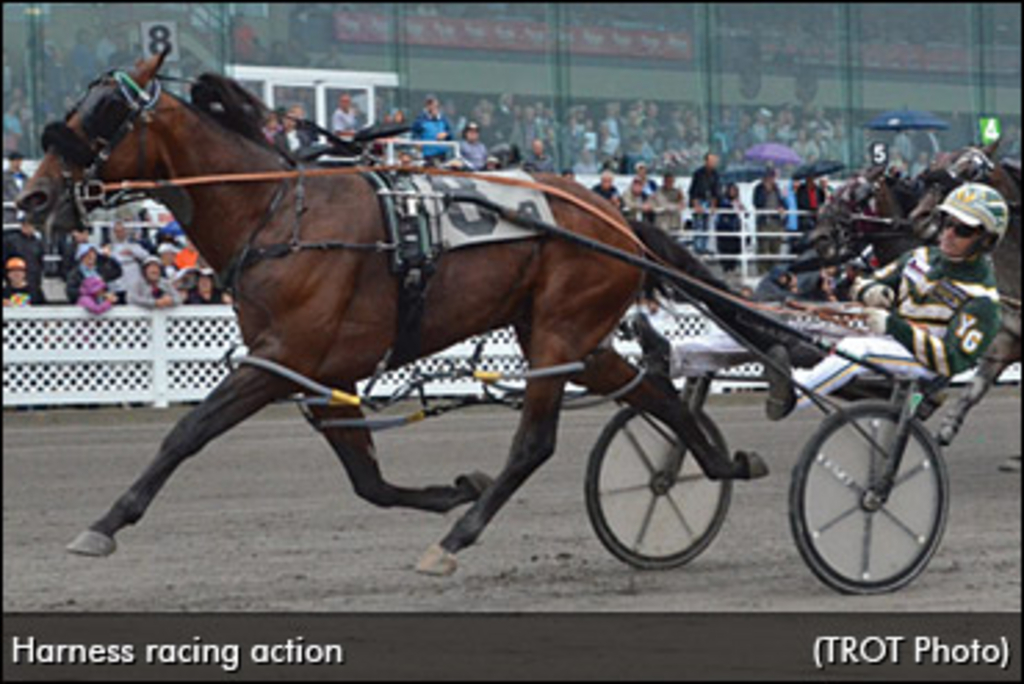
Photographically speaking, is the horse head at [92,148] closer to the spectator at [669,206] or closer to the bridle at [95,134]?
the bridle at [95,134]

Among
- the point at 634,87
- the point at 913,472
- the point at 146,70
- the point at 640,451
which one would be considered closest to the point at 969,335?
the point at 913,472

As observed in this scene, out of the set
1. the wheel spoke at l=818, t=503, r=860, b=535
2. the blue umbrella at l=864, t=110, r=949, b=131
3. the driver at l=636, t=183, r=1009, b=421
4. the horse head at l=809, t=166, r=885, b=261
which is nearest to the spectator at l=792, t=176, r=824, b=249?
the blue umbrella at l=864, t=110, r=949, b=131

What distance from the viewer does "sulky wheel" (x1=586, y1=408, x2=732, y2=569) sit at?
834cm

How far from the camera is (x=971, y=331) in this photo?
789 centimetres

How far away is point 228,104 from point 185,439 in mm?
1333

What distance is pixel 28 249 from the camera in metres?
16.5

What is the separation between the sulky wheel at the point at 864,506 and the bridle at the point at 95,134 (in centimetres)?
274

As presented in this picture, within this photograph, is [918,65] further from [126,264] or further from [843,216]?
[843,216]

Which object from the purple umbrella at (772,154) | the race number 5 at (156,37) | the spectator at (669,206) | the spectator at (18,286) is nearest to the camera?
the spectator at (18,286)

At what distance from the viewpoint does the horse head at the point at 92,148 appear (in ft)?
23.0

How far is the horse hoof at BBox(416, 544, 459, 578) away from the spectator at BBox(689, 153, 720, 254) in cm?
1391

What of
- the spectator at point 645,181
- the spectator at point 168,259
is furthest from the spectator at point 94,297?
the spectator at point 645,181
